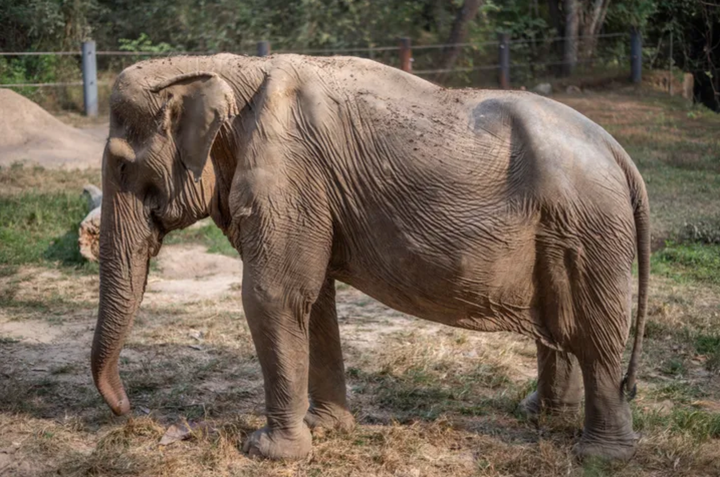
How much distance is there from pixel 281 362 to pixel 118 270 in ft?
3.09

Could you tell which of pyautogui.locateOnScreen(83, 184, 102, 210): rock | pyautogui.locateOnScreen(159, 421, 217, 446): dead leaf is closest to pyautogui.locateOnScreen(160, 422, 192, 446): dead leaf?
pyautogui.locateOnScreen(159, 421, 217, 446): dead leaf

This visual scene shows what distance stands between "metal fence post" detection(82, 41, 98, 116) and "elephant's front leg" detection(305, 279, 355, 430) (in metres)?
11.7

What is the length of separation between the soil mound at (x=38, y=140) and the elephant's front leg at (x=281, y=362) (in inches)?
333

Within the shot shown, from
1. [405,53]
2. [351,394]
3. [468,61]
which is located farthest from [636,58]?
[351,394]

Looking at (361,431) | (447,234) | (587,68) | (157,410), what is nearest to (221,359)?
(157,410)

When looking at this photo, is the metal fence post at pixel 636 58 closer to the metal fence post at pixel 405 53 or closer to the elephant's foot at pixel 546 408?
the metal fence post at pixel 405 53

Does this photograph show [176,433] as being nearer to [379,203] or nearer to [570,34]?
[379,203]

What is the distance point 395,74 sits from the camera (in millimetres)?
4473

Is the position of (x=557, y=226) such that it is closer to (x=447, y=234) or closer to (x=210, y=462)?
(x=447, y=234)

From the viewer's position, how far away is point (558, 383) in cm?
495

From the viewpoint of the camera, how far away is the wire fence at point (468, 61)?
655 inches

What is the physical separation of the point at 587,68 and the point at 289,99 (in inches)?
665

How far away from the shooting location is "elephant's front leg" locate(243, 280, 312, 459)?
171 inches

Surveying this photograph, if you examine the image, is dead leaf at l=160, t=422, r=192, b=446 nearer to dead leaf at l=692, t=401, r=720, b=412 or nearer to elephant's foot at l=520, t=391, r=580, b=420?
elephant's foot at l=520, t=391, r=580, b=420
